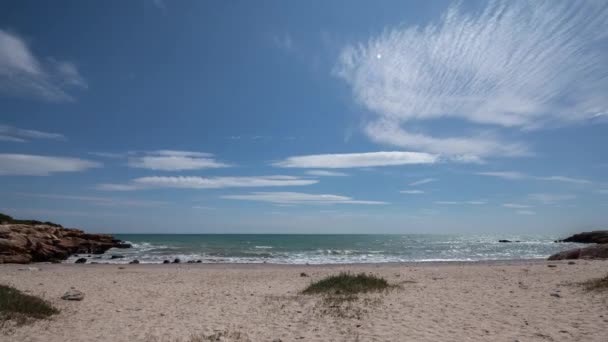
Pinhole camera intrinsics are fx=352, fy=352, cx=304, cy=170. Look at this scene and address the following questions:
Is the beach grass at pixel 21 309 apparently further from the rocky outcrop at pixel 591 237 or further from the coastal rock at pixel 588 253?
the rocky outcrop at pixel 591 237

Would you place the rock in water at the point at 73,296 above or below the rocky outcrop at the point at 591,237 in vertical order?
below

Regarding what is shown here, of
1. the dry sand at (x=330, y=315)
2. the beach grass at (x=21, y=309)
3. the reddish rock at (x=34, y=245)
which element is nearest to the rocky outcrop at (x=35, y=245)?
the reddish rock at (x=34, y=245)

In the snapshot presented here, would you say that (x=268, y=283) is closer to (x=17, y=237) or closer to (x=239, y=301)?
(x=239, y=301)

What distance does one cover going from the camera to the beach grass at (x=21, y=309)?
9.59m

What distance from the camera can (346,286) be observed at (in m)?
14.6

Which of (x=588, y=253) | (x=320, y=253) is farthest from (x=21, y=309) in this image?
(x=320, y=253)

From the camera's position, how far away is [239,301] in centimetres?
1335

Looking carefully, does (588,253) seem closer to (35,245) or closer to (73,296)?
(73,296)

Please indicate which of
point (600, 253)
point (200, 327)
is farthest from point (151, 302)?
point (600, 253)

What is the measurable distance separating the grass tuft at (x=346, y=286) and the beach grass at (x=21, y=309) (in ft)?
28.8

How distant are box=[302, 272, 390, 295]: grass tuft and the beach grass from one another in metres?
8.77

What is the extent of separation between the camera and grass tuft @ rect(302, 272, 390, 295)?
14023 millimetres

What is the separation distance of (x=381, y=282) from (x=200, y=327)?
8771 millimetres

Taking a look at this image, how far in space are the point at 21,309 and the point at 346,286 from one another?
35.7ft
